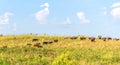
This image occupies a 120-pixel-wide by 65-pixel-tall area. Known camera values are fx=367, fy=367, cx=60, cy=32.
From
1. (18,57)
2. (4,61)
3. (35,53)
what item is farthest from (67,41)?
(4,61)

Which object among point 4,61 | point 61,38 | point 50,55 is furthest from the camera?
point 61,38

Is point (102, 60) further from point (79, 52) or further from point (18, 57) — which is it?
point (18, 57)

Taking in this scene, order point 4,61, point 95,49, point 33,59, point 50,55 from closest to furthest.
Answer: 1. point 4,61
2. point 33,59
3. point 50,55
4. point 95,49

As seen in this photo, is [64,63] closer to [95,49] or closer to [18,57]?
[18,57]

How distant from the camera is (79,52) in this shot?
83.7ft

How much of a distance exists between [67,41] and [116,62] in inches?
433

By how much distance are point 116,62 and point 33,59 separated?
501cm

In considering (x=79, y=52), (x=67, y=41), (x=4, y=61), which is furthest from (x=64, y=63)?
(x=67, y=41)

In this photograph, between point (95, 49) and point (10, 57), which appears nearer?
point (10, 57)

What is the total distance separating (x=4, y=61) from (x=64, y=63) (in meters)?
3.95

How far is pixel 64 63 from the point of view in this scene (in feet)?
58.9

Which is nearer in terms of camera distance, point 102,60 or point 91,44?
point 102,60

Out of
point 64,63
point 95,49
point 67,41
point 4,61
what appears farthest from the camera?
point 67,41

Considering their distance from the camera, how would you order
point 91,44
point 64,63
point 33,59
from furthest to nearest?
point 91,44
point 33,59
point 64,63
